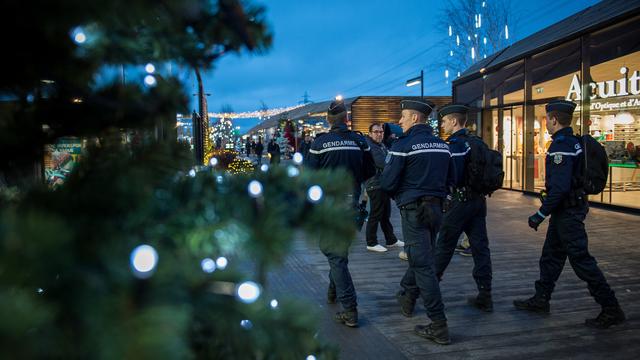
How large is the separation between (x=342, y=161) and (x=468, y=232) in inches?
60.1

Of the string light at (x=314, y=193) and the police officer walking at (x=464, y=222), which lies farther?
the police officer walking at (x=464, y=222)

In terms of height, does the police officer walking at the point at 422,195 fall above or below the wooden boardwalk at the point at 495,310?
above

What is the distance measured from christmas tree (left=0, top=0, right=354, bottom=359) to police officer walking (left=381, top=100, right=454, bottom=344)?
3224 millimetres

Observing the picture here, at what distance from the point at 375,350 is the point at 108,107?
3.45m

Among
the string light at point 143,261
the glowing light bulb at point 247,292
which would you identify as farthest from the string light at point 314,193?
the string light at point 143,261

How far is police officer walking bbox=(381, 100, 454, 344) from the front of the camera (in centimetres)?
408

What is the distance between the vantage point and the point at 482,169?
4945 millimetres

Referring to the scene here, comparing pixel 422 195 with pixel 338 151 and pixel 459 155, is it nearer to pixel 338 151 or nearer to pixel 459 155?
pixel 338 151

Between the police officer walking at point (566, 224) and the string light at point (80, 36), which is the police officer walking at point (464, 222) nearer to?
the police officer walking at point (566, 224)

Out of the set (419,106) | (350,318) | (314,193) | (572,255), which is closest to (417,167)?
(419,106)

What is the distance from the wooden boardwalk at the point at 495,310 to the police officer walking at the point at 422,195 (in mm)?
341

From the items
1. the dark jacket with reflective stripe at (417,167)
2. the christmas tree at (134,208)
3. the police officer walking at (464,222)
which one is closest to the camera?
the christmas tree at (134,208)

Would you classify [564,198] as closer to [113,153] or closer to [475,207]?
[475,207]

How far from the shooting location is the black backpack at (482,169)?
491 cm
